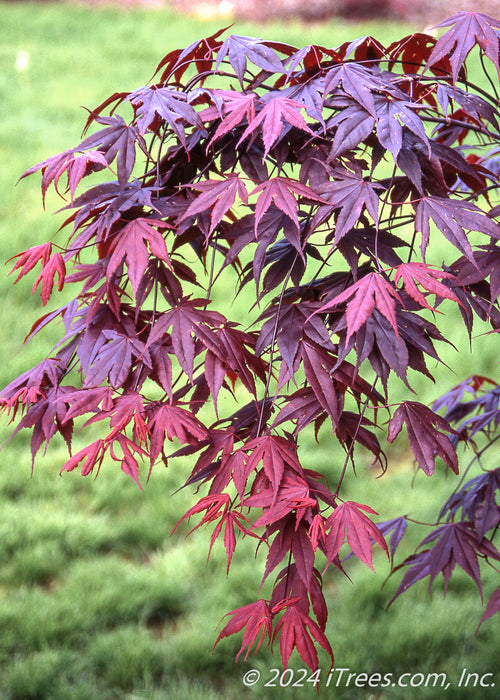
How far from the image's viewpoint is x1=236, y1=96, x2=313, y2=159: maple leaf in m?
1.16

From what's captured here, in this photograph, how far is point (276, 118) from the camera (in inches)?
46.3

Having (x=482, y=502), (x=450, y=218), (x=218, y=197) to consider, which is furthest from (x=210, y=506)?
(x=482, y=502)

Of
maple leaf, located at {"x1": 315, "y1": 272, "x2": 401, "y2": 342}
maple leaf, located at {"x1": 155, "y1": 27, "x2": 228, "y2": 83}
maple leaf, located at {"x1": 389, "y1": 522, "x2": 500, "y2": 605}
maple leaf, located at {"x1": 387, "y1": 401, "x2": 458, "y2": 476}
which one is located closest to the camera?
maple leaf, located at {"x1": 315, "y1": 272, "x2": 401, "y2": 342}

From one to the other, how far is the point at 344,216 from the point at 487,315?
42 cm

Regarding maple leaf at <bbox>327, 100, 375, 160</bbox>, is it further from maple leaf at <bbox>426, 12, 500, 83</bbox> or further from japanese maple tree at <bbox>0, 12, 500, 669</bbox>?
maple leaf at <bbox>426, 12, 500, 83</bbox>

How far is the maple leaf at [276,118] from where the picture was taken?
116 centimetres

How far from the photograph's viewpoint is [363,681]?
224 cm

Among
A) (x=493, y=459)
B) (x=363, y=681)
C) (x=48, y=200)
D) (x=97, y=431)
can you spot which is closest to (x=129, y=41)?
(x=48, y=200)

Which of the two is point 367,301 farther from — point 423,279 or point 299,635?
point 299,635

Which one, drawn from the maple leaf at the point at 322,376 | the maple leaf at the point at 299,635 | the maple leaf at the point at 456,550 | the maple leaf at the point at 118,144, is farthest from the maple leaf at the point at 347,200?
the maple leaf at the point at 456,550

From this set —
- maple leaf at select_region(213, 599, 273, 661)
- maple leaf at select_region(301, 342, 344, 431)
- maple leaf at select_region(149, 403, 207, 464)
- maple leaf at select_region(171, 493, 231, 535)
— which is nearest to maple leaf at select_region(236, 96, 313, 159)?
maple leaf at select_region(301, 342, 344, 431)

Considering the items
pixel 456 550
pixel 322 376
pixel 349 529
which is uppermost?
pixel 322 376

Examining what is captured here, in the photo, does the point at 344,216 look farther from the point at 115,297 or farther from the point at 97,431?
the point at 97,431

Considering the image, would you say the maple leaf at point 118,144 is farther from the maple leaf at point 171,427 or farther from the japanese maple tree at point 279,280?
the maple leaf at point 171,427
